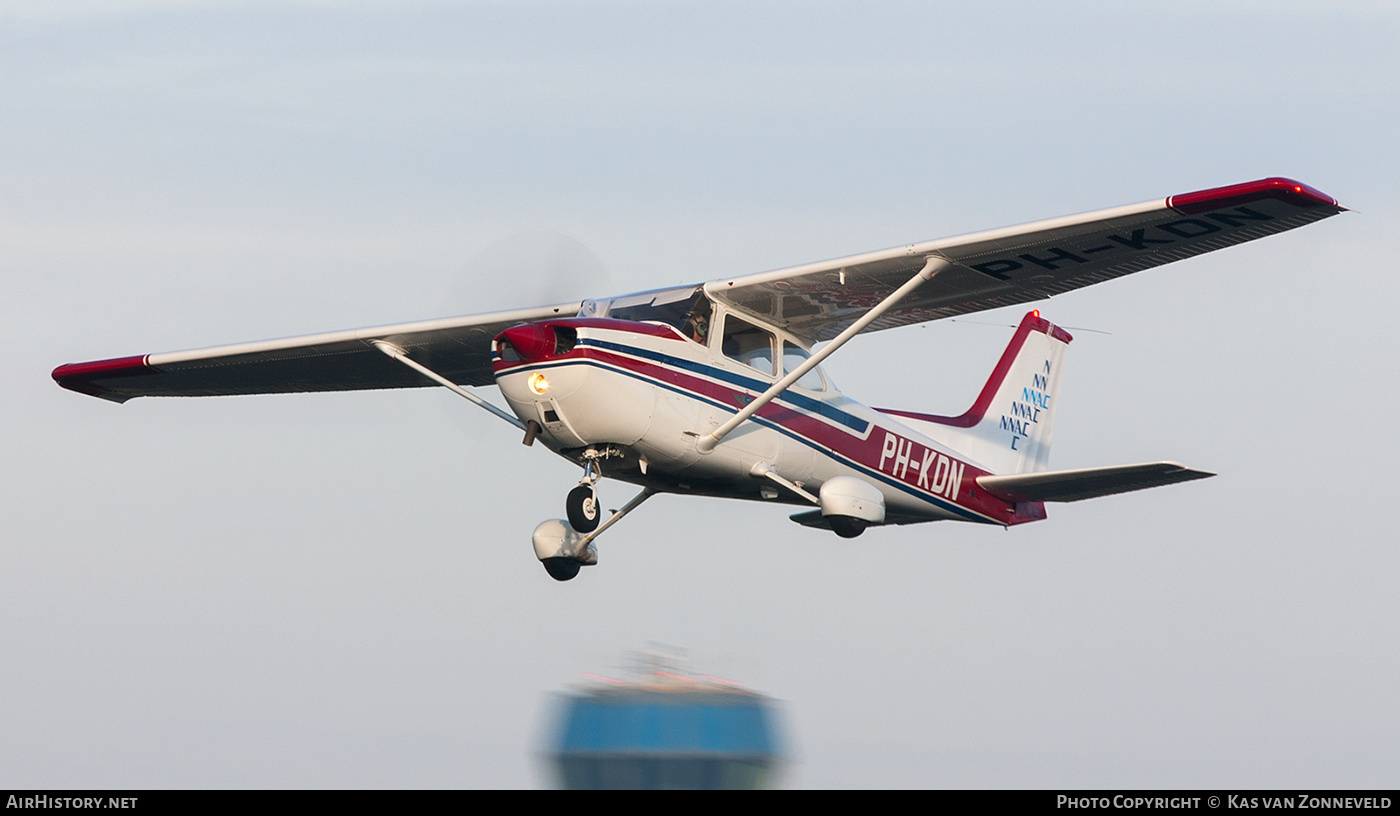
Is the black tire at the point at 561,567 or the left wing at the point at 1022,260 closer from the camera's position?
the left wing at the point at 1022,260

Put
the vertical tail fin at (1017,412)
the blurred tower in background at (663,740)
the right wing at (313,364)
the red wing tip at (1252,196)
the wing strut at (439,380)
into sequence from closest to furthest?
the red wing tip at (1252,196) → the wing strut at (439,380) → the right wing at (313,364) → the vertical tail fin at (1017,412) → the blurred tower in background at (663,740)

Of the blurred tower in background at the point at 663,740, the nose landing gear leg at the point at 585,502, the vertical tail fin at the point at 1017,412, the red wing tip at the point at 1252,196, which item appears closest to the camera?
the red wing tip at the point at 1252,196

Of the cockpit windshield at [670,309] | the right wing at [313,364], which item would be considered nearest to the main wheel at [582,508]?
the cockpit windshield at [670,309]

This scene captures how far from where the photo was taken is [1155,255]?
52.4 ft

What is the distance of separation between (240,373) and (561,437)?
667cm

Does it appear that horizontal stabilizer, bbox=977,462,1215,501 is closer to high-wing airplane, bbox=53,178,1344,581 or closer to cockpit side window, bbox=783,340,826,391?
high-wing airplane, bbox=53,178,1344,581

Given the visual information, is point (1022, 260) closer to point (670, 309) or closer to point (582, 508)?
point (670, 309)

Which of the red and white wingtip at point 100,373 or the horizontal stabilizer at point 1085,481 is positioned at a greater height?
the red and white wingtip at point 100,373

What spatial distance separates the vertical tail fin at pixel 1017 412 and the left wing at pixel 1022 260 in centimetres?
239

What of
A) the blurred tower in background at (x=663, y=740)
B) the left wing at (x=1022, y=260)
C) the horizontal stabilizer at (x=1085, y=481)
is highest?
the left wing at (x=1022, y=260)

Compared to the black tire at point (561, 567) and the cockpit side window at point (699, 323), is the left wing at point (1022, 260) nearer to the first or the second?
the cockpit side window at point (699, 323)

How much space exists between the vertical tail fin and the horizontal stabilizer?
2.98ft

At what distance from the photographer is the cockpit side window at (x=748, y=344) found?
54.9ft
